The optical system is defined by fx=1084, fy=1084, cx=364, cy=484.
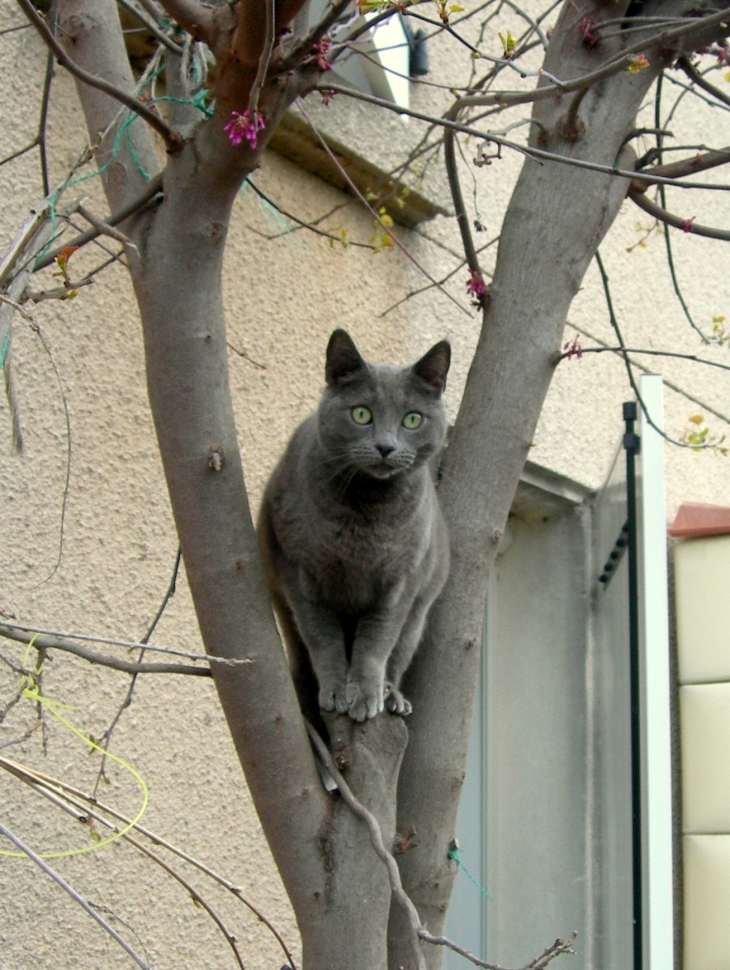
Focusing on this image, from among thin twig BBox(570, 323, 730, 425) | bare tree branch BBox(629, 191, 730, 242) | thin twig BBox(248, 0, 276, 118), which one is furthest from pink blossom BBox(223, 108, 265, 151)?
thin twig BBox(570, 323, 730, 425)

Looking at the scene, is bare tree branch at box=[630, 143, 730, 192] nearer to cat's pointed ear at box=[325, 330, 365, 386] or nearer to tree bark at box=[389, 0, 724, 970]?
tree bark at box=[389, 0, 724, 970]

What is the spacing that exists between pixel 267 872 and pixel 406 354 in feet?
4.47

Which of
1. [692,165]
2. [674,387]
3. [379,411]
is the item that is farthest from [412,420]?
[674,387]

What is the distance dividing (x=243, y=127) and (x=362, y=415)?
81 cm

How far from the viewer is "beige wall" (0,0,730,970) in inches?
79.5

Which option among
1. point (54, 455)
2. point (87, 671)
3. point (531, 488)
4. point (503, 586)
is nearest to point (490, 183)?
point (531, 488)

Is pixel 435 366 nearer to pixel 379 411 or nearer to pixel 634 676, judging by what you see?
pixel 379 411

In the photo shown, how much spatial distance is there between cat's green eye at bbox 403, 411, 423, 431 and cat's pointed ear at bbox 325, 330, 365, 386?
126 millimetres

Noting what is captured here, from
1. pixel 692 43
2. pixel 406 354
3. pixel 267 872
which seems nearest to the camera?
pixel 692 43

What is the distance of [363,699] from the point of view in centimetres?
169

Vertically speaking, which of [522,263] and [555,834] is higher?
[522,263]

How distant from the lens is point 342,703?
1.70 metres

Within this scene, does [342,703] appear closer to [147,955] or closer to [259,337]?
[147,955]

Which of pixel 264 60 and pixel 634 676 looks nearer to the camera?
pixel 264 60
